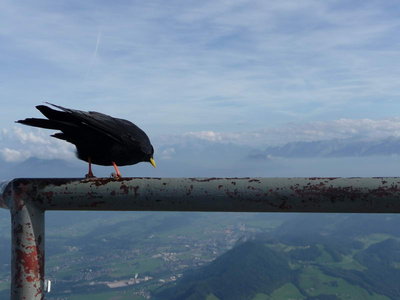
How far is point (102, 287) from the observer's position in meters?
179

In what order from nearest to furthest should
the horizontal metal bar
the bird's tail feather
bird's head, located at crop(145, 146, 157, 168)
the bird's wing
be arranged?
the horizontal metal bar
the bird's wing
the bird's tail feather
bird's head, located at crop(145, 146, 157, 168)

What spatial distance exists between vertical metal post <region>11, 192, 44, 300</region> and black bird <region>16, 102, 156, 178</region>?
1.19 meters

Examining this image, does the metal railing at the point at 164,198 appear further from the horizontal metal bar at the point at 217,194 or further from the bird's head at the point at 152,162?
the bird's head at the point at 152,162

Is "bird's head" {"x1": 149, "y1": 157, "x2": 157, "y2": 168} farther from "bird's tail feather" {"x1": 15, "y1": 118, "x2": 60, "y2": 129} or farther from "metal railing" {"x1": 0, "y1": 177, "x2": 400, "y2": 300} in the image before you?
"metal railing" {"x1": 0, "y1": 177, "x2": 400, "y2": 300}

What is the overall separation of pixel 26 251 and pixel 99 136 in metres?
1.86

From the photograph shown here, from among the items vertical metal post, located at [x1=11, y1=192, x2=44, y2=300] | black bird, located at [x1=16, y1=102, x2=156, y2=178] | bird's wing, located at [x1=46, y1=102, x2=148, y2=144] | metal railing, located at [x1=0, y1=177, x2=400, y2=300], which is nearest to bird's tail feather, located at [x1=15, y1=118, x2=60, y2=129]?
black bird, located at [x1=16, y1=102, x2=156, y2=178]

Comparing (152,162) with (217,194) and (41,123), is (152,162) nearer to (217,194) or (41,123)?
(41,123)

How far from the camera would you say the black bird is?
3592 mm

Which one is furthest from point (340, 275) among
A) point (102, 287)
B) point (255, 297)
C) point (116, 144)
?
point (116, 144)

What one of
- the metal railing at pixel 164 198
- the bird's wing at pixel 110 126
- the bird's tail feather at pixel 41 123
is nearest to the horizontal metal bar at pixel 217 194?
the metal railing at pixel 164 198

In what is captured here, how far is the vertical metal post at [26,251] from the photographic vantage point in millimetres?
2215

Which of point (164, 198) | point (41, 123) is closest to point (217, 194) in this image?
point (164, 198)

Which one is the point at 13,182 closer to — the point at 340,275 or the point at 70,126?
the point at 70,126

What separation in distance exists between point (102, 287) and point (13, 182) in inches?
7315
